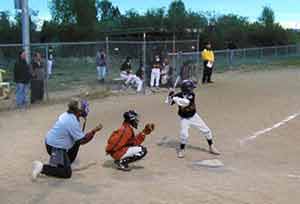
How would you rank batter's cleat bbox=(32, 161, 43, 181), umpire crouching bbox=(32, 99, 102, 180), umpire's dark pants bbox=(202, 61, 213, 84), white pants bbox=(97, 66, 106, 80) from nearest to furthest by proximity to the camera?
batter's cleat bbox=(32, 161, 43, 181) → umpire crouching bbox=(32, 99, 102, 180) → white pants bbox=(97, 66, 106, 80) → umpire's dark pants bbox=(202, 61, 213, 84)

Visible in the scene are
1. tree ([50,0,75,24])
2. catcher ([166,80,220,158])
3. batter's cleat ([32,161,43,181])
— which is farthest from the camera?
tree ([50,0,75,24])

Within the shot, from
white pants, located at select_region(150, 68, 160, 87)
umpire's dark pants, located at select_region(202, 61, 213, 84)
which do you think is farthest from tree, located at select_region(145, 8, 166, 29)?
white pants, located at select_region(150, 68, 160, 87)

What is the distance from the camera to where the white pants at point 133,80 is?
21.6 meters

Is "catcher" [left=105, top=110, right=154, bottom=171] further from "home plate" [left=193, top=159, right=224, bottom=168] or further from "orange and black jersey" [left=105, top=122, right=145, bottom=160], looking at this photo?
"home plate" [left=193, top=159, right=224, bottom=168]

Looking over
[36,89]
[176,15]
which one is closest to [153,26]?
[176,15]

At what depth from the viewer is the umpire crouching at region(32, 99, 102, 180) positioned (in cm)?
841

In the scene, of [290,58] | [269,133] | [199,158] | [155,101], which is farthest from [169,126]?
[290,58]

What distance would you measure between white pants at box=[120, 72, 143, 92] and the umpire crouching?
12935 mm

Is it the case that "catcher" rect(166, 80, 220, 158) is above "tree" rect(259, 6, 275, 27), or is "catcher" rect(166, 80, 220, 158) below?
below

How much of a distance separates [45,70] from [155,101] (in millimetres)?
3605

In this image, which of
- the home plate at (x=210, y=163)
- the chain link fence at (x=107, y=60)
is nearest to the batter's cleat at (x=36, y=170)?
the home plate at (x=210, y=163)

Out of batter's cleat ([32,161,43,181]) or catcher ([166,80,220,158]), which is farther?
catcher ([166,80,220,158])

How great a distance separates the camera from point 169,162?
9898 millimetres

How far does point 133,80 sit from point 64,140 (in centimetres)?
1346
